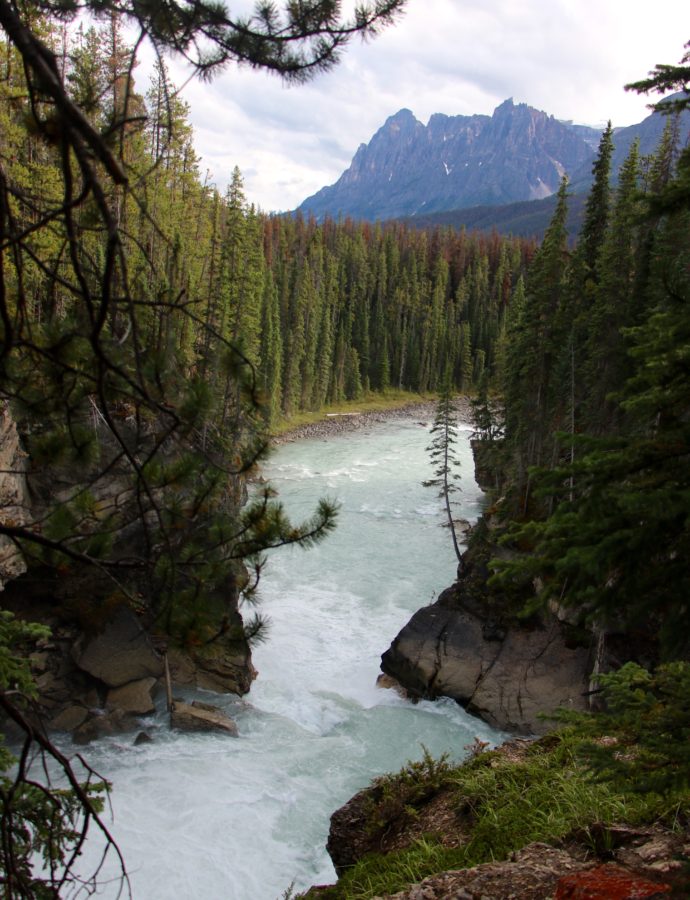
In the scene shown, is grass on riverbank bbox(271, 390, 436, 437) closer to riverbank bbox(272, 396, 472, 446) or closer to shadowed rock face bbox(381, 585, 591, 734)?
riverbank bbox(272, 396, 472, 446)

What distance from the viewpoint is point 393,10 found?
9.35 feet

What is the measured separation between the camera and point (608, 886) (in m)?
4.14

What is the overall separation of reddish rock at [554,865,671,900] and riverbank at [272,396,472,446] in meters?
42.9

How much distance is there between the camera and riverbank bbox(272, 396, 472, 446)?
53.0 m

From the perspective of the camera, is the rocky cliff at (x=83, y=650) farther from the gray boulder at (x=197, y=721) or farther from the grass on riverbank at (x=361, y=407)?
the grass on riverbank at (x=361, y=407)

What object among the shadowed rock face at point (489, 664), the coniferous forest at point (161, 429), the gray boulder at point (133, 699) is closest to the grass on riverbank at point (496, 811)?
the coniferous forest at point (161, 429)

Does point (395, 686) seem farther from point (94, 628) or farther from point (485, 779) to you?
point (485, 779)

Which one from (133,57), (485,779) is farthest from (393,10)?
(485,779)

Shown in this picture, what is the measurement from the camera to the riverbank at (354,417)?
2085 inches

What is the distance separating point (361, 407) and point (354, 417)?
6442 millimetres

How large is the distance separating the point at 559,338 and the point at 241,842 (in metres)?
19.5

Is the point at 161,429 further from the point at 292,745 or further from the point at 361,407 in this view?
the point at 361,407

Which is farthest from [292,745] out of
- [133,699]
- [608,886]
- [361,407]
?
[361,407]

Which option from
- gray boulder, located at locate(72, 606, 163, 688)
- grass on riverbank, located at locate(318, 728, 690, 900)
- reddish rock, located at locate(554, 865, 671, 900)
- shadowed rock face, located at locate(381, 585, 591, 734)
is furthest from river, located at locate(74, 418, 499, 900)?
reddish rock, located at locate(554, 865, 671, 900)
